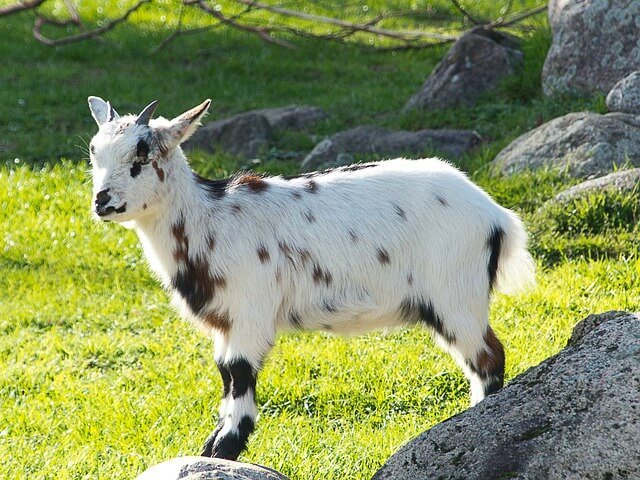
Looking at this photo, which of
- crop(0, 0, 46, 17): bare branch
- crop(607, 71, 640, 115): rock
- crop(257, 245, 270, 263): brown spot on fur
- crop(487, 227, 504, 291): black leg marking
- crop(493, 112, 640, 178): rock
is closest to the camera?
crop(0, 0, 46, 17): bare branch

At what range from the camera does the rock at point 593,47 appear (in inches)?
363

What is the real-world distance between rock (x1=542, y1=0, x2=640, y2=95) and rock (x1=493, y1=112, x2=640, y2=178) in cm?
143

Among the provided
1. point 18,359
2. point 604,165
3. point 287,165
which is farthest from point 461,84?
point 18,359

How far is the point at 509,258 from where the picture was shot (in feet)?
16.1

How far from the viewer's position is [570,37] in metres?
9.45

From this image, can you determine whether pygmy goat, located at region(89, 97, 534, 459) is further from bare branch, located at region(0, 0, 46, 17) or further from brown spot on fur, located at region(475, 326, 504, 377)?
bare branch, located at region(0, 0, 46, 17)

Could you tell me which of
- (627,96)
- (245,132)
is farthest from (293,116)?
(627,96)

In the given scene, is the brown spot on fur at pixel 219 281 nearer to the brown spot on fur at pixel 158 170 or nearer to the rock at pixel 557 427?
the brown spot on fur at pixel 158 170

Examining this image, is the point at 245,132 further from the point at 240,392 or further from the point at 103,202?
the point at 240,392

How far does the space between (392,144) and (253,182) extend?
4332mm

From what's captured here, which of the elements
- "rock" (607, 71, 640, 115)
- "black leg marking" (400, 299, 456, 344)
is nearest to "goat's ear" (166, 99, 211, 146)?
"black leg marking" (400, 299, 456, 344)

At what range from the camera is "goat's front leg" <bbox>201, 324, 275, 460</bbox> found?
4.43 m

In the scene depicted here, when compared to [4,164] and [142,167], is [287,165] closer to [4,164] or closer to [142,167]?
[4,164]

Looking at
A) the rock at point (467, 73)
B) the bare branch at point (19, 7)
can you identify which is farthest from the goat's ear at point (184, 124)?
the rock at point (467, 73)
